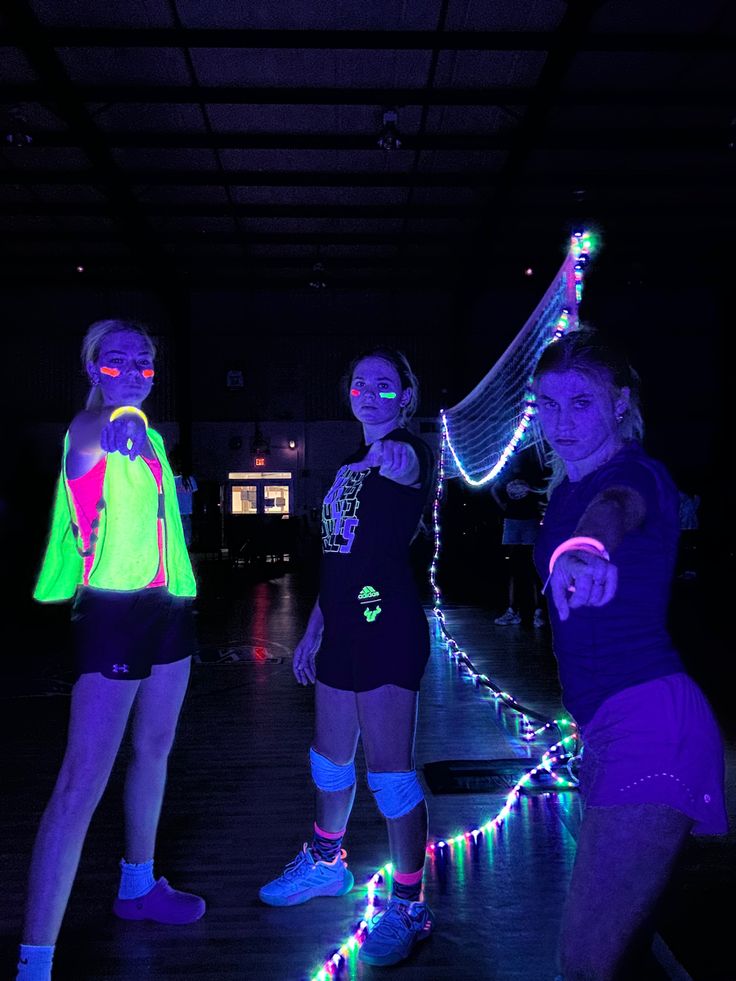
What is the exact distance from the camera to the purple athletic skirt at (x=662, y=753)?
126 cm

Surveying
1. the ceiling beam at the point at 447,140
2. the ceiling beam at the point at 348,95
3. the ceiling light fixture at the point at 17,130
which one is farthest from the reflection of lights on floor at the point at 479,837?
the ceiling light fixture at the point at 17,130

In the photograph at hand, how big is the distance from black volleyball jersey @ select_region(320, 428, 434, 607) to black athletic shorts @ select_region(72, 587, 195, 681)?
0.47 m

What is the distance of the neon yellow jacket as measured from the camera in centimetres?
194

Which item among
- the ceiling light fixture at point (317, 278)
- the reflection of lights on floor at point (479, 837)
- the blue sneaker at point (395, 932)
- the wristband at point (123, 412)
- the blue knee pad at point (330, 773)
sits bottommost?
the reflection of lights on floor at point (479, 837)

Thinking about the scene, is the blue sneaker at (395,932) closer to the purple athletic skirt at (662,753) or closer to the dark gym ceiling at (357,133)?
the purple athletic skirt at (662,753)

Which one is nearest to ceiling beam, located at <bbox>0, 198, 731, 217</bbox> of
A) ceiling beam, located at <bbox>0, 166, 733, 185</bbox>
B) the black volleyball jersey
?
ceiling beam, located at <bbox>0, 166, 733, 185</bbox>

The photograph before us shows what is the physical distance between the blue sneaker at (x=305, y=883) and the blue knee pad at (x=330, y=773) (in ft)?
0.85

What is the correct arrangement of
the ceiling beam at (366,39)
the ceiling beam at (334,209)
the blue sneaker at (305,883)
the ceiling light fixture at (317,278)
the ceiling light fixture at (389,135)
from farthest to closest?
the ceiling light fixture at (317,278)
the ceiling beam at (334,209)
the ceiling light fixture at (389,135)
the ceiling beam at (366,39)
the blue sneaker at (305,883)

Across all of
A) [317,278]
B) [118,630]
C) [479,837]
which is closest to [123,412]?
[118,630]

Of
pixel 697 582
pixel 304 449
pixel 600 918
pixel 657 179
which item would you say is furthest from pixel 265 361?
pixel 600 918

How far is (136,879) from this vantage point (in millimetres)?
2254

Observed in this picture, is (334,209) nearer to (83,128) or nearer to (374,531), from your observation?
(83,128)

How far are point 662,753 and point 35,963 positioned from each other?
4.73 ft

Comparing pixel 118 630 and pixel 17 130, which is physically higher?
pixel 17 130
